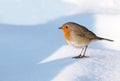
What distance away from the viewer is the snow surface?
4.87 metres

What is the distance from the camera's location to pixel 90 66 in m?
5.22

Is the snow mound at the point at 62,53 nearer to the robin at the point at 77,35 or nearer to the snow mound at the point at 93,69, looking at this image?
the snow mound at the point at 93,69

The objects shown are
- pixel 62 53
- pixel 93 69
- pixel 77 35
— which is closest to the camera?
pixel 93 69

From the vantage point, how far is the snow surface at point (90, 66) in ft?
16.0

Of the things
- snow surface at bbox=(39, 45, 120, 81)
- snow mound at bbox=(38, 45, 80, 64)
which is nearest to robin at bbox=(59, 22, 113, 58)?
snow surface at bbox=(39, 45, 120, 81)

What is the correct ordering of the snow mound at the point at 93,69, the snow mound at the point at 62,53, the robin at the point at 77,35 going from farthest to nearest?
the snow mound at the point at 62,53 → the robin at the point at 77,35 → the snow mound at the point at 93,69

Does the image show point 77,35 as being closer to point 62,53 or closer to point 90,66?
point 90,66

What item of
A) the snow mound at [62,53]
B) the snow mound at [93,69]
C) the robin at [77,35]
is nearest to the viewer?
the snow mound at [93,69]

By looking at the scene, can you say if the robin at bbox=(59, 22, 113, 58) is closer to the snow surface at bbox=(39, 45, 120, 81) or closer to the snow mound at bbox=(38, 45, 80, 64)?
the snow surface at bbox=(39, 45, 120, 81)

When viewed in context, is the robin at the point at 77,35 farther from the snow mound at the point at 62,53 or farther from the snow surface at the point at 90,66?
the snow mound at the point at 62,53

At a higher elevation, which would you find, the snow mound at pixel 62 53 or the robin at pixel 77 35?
the robin at pixel 77 35

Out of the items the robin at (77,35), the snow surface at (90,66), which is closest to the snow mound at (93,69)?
the snow surface at (90,66)

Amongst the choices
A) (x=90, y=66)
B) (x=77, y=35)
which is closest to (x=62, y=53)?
(x=77, y=35)

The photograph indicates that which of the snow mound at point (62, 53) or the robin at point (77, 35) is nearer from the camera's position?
the robin at point (77, 35)
